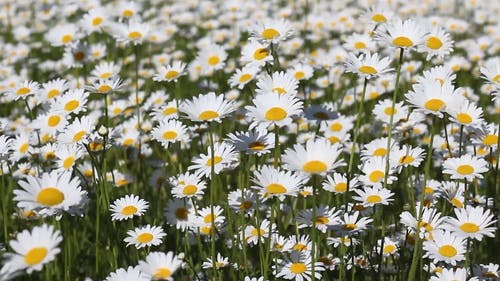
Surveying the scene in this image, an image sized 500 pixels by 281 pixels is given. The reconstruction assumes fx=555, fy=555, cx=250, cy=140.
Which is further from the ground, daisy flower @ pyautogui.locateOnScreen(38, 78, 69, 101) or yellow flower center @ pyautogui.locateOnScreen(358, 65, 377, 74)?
daisy flower @ pyautogui.locateOnScreen(38, 78, 69, 101)

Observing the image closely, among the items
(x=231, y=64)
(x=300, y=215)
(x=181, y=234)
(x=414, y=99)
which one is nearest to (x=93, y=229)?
(x=181, y=234)

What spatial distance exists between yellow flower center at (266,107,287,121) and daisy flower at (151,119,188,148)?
69 cm

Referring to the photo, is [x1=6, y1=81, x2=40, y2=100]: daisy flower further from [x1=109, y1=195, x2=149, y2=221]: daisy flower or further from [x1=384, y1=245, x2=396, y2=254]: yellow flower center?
[x1=384, y1=245, x2=396, y2=254]: yellow flower center

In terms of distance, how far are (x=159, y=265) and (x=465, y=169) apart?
1722mm

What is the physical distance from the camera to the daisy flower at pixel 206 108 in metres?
2.78

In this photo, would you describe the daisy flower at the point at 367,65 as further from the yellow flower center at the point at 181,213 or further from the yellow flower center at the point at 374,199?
the yellow flower center at the point at 181,213

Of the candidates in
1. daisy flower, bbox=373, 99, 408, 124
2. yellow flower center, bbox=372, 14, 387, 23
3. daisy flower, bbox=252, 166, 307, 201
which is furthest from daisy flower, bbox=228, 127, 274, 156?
yellow flower center, bbox=372, 14, 387, 23

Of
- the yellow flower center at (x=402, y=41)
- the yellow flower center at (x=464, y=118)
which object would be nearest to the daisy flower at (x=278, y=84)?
the yellow flower center at (x=402, y=41)

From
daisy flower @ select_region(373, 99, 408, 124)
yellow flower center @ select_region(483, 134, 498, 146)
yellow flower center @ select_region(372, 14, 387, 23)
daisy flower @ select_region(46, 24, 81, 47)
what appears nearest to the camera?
yellow flower center @ select_region(483, 134, 498, 146)

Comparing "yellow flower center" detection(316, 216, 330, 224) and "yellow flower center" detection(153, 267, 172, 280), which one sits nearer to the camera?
"yellow flower center" detection(153, 267, 172, 280)

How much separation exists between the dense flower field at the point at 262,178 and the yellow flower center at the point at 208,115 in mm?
14

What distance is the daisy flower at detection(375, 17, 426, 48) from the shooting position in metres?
3.04

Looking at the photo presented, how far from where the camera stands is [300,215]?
2.91 metres

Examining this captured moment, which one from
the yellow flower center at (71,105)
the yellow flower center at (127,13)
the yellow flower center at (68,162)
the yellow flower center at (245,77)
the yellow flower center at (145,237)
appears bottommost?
the yellow flower center at (145,237)
